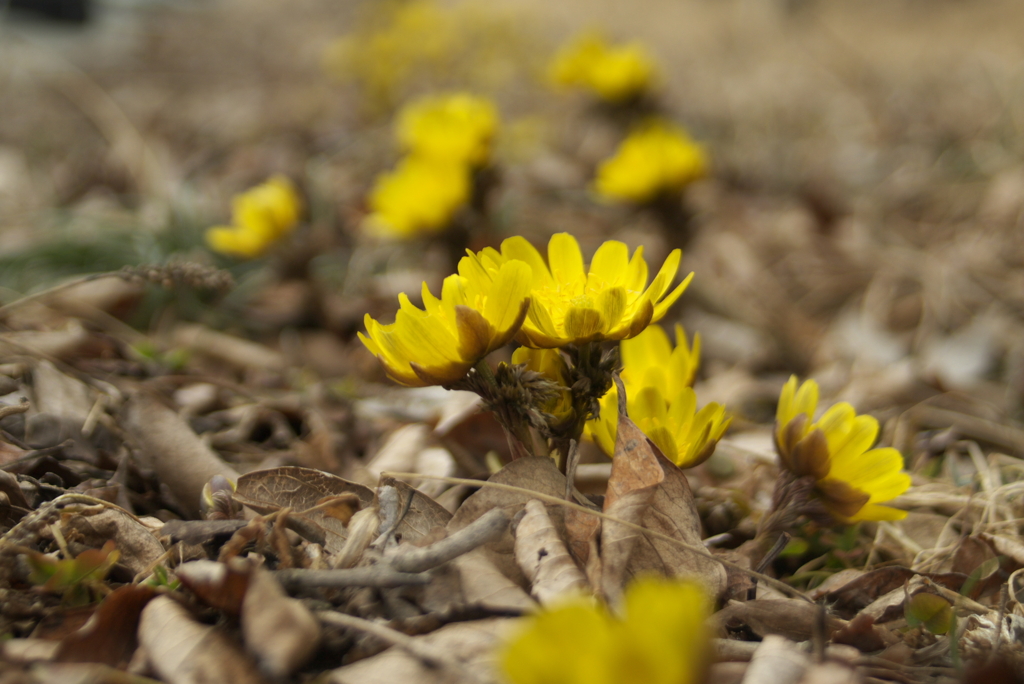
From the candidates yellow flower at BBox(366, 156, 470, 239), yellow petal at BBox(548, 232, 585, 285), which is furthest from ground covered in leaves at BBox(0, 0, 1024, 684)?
yellow petal at BBox(548, 232, 585, 285)

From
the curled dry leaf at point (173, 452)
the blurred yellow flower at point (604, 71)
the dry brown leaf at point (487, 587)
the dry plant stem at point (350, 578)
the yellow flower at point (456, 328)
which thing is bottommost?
the curled dry leaf at point (173, 452)

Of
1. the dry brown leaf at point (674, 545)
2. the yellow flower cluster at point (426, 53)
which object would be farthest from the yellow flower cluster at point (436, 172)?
the yellow flower cluster at point (426, 53)

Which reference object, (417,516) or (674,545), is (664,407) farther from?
(417,516)

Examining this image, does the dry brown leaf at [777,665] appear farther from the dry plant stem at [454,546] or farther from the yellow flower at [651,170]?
the yellow flower at [651,170]

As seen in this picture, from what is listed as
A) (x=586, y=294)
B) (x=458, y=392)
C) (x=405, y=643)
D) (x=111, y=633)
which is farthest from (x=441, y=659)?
(x=458, y=392)

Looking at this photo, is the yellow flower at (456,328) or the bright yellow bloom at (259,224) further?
the bright yellow bloom at (259,224)
